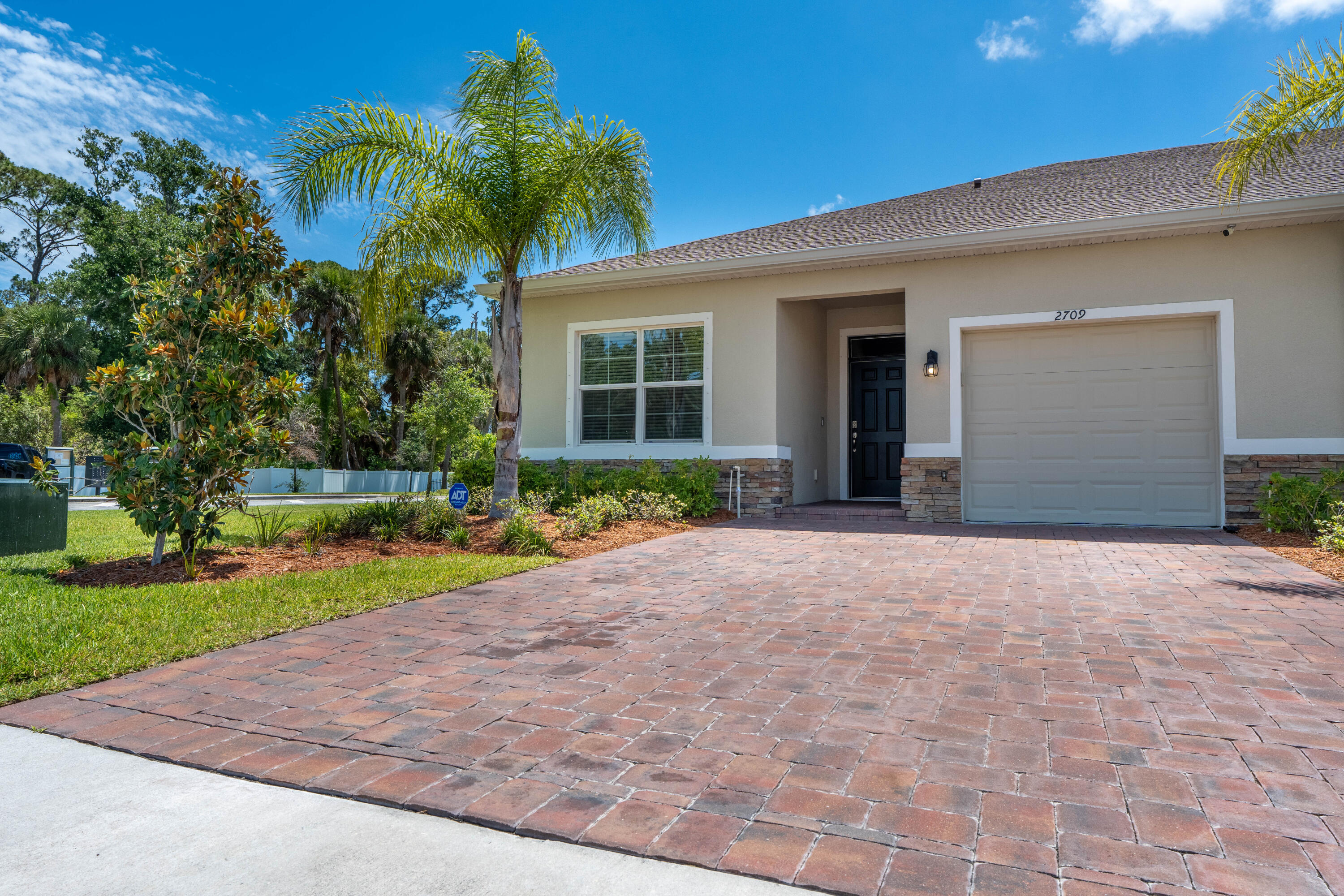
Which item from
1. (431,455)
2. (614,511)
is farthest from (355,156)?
(431,455)

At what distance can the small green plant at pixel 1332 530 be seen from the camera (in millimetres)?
6016

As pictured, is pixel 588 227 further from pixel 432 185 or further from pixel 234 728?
pixel 234 728

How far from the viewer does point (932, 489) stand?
923cm

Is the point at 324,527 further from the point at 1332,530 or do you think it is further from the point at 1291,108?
the point at 1291,108

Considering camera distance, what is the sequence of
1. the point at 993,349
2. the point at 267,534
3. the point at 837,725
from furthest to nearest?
the point at 993,349 → the point at 267,534 → the point at 837,725

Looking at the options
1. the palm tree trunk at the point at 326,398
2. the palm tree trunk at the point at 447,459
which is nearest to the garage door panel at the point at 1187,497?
the palm tree trunk at the point at 447,459

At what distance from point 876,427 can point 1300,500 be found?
547cm

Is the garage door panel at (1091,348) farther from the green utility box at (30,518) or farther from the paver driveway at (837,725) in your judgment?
the green utility box at (30,518)

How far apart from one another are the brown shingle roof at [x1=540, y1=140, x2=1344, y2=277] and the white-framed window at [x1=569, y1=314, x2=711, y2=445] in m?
0.93

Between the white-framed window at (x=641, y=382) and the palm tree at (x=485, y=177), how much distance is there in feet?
8.94

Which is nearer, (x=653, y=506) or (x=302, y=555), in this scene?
(x=302, y=555)

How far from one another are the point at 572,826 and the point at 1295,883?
1676mm

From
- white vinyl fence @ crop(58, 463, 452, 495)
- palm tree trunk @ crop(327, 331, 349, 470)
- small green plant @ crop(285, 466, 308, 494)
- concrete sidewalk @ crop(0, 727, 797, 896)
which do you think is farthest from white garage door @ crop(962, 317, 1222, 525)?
palm tree trunk @ crop(327, 331, 349, 470)

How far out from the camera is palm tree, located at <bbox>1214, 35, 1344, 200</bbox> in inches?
246
